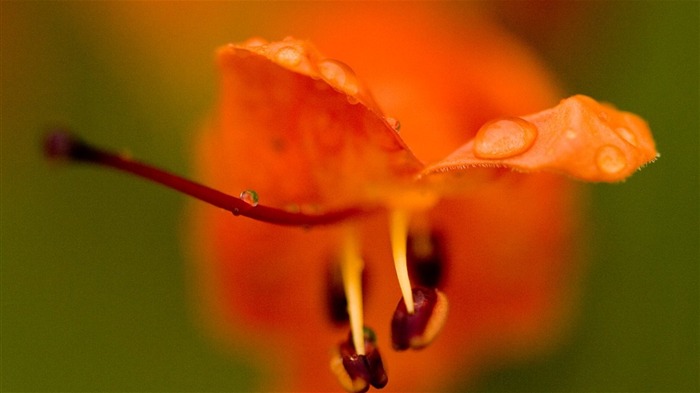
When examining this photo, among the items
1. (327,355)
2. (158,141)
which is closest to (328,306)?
(327,355)

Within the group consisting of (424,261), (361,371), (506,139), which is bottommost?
(361,371)

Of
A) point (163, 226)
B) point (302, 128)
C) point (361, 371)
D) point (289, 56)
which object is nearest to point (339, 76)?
point (289, 56)

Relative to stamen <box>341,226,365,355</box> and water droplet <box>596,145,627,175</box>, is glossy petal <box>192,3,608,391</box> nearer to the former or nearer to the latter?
stamen <box>341,226,365,355</box>

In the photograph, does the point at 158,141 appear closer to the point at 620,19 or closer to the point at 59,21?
the point at 59,21

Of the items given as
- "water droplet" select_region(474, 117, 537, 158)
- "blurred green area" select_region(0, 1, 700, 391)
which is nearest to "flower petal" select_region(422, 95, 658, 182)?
"water droplet" select_region(474, 117, 537, 158)

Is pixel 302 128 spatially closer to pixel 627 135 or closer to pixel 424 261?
pixel 424 261

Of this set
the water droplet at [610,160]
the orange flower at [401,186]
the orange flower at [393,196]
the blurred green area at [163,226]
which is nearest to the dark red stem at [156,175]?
the orange flower at [393,196]

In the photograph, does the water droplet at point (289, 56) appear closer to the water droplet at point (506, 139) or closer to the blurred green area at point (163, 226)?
the water droplet at point (506, 139)
